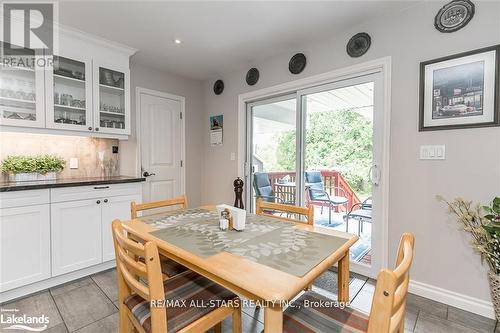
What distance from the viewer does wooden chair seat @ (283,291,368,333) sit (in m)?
0.97

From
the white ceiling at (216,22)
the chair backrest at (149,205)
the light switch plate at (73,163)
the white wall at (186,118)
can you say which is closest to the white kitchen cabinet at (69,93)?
the white ceiling at (216,22)

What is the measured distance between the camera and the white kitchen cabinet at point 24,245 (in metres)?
1.89

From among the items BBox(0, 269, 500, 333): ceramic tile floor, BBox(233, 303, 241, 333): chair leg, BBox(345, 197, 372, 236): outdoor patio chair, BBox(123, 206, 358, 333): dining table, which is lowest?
BBox(0, 269, 500, 333): ceramic tile floor

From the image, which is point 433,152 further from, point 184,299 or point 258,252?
point 184,299

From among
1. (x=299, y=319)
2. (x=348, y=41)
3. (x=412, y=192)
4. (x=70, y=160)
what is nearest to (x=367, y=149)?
(x=412, y=192)

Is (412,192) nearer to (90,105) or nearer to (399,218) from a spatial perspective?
(399,218)

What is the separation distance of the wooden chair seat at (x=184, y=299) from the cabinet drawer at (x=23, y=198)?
59.3 inches

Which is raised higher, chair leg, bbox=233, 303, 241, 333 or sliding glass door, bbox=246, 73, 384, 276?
sliding glass door, bbox=246, 73, 384, 276

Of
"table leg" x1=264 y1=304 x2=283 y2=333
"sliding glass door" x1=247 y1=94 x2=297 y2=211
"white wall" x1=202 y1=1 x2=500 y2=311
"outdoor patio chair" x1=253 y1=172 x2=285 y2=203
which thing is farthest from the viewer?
"outdoor patio chair" x1=253 y1=172 x2=285 y2=203

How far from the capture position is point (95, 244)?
2.39m

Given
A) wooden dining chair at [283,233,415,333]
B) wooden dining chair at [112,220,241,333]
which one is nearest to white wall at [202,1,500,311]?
wooden dining chair at [283,233,415,333]

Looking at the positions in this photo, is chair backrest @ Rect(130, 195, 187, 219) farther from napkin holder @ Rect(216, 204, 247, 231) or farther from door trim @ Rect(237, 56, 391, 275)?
door trim @ Rect(237, 56, 391, 275)

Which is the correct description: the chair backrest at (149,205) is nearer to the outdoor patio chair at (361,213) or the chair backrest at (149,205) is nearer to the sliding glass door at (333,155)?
the sliding glass door at (333,155)

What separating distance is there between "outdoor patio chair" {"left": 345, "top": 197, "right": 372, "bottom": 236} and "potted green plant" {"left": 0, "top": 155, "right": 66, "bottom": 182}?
3.11 metres
